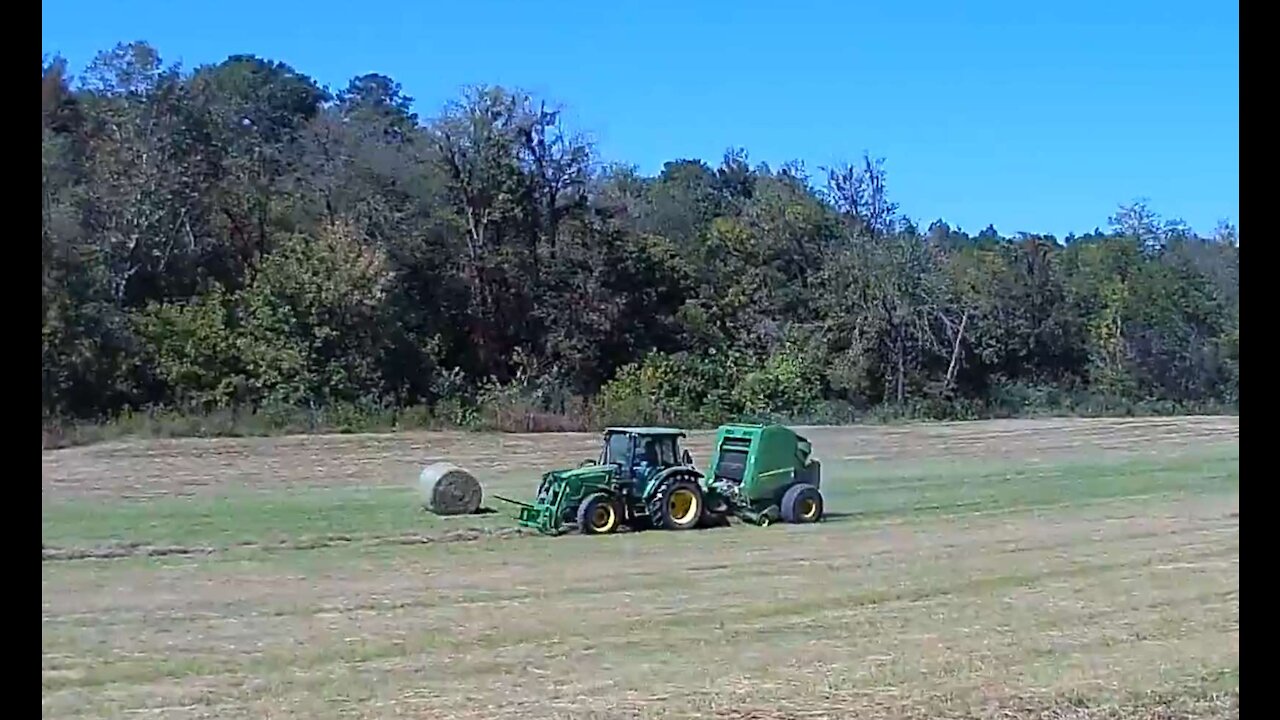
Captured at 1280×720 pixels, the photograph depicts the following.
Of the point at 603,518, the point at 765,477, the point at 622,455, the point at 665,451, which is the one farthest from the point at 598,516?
the point at 765,477

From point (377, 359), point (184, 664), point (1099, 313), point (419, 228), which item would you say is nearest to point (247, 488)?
point (377, 359)

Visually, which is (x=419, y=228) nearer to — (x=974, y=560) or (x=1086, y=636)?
(x=974, y=560)

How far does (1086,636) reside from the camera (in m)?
4.09

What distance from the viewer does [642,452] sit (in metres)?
6.23

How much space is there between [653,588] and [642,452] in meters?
1.62

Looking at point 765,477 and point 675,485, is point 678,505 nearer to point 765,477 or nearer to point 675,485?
point 675,485

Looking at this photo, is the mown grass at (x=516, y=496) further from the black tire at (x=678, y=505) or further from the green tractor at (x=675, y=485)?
the black tire at (x=678, y=505)

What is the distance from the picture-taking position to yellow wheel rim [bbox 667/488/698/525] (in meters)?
6.13

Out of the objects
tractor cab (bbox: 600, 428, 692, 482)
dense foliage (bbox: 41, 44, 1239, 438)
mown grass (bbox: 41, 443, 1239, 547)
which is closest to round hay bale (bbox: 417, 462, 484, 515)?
mown grass (bbox: 41, 443, 1239, 547)

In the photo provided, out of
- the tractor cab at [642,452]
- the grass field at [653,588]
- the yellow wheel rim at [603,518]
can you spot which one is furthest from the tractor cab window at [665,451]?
the yellow wheel rim at [603,518]

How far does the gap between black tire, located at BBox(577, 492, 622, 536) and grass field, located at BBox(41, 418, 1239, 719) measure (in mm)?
171

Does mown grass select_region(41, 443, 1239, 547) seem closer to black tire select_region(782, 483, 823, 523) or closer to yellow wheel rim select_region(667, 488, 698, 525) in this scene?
black tire select_region(782, 483, 823, 523)

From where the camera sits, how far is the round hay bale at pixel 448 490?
6008 millimetres

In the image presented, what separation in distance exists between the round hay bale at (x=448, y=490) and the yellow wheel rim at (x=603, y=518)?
1.64 feet
